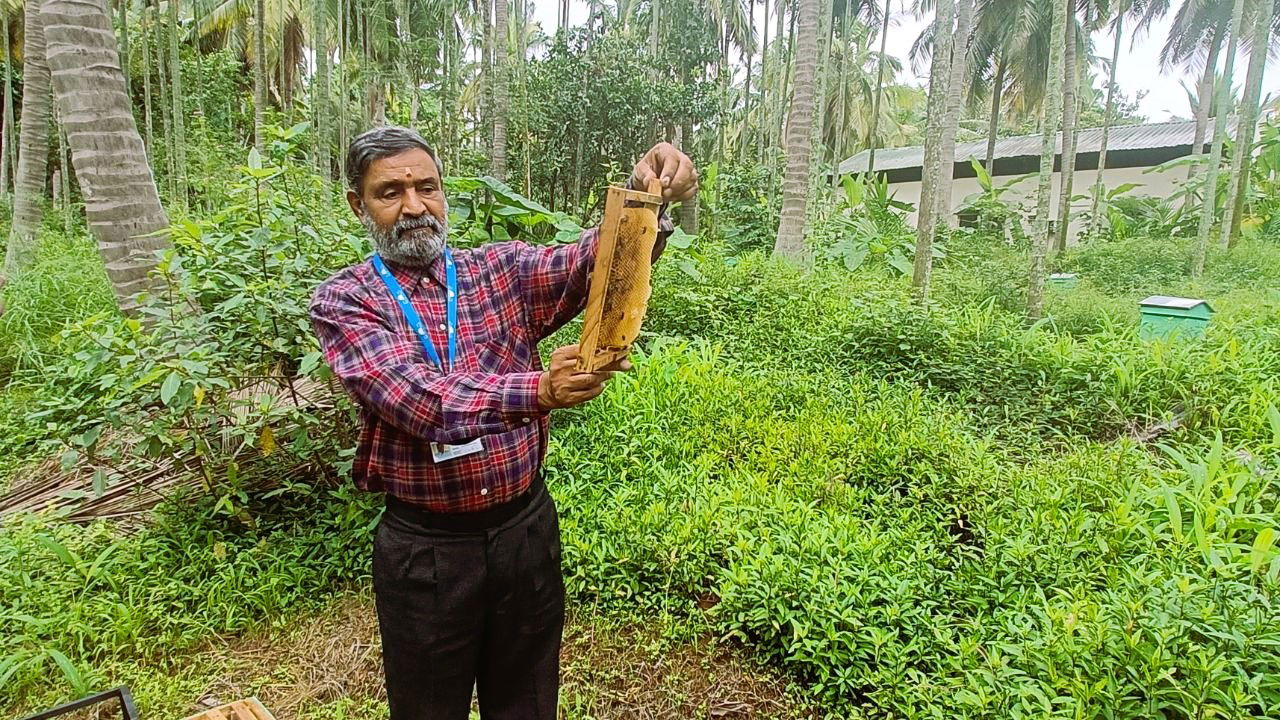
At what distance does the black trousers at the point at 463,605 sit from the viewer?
142 centimetres

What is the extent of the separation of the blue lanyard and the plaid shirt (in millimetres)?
13

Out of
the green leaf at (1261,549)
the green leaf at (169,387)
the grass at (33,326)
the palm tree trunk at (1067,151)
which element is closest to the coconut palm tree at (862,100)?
the palm tree trunk at (1067,151)

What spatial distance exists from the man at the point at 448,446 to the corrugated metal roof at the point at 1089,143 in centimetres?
1605

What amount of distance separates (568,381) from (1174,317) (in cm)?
540

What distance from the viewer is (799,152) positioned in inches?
255

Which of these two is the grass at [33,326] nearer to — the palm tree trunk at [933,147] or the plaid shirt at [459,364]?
the plaid shirt at [459,364]

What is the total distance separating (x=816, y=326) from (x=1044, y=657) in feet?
9.70

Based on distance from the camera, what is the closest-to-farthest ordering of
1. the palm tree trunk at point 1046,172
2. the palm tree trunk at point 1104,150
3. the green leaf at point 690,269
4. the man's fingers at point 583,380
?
the man's fingers at point 583,380
the green leaf at point 690,269
the palm tree trunk at point 1046,172
the palm tree trunk at point 1104,150

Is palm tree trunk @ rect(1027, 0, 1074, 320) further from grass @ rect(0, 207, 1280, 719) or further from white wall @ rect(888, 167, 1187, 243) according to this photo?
white wall @ rect(888, 167, 1187, 243)

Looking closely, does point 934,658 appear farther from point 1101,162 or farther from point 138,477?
point 1101,162

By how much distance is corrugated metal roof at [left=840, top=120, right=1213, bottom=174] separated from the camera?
15.9m

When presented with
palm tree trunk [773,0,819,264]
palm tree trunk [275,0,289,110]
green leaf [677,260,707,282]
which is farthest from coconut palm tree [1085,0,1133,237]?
palm tree trunk [275,0,289,110]

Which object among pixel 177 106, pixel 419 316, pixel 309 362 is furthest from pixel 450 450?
pixel 177 106

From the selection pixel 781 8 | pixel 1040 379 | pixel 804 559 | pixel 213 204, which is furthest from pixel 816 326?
pixel 781 8
